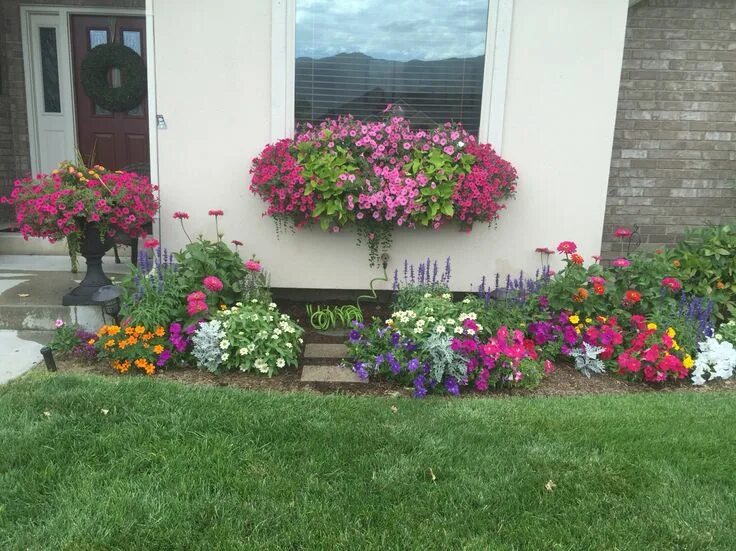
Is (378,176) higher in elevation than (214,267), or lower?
higher

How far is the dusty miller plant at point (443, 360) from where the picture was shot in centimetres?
326

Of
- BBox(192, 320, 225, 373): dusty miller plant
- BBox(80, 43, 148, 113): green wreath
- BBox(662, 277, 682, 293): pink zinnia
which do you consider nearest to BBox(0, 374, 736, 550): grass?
BBox(192, 320, 225, 373): dusty miller plant

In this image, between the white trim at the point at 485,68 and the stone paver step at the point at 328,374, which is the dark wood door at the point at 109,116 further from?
the stone paver step at the point at 328,374

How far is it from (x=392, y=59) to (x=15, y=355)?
125 inches

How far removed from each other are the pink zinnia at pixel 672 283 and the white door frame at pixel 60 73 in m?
5.44

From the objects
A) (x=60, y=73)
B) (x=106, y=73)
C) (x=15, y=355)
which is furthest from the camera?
(x=60, y=73)

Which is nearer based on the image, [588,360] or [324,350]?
[588,360]

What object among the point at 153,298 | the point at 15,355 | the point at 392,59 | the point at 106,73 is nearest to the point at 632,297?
the point at 392,59

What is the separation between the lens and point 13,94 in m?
6.23

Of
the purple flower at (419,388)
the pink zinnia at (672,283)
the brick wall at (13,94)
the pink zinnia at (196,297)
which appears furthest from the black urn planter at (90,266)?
the pink zinnia at (672,283)

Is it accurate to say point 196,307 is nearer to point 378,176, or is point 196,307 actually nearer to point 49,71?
point 378,176

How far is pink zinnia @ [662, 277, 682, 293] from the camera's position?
393cm

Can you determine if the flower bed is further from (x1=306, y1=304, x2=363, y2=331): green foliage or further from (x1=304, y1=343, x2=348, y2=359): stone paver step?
(x1=304, y1=343, x2=348, y2=359): stone paver step

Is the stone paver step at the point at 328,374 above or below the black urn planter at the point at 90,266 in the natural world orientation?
below
